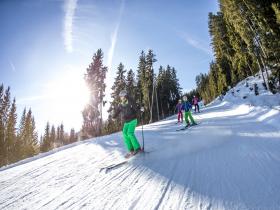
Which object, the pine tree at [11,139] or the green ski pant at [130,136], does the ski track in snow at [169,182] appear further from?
the pine tree at [11,139]

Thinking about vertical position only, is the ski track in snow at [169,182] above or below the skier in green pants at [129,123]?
below

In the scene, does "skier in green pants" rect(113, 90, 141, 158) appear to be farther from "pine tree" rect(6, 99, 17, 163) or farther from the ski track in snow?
"pine tree" rect(6, 99, 17, 163)

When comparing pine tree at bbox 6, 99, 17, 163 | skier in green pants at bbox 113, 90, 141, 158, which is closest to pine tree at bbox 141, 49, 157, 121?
pine tree at bbox 6, 99, 17, 163

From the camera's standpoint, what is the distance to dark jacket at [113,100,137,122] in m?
7.49

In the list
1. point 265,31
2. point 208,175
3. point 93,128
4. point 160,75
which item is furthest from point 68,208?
point 160,75

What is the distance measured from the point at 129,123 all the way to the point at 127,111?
44 cm

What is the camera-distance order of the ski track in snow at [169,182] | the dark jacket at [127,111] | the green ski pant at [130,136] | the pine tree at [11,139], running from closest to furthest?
the ski track in snow at [169,182] → the green ski pant at [130,136] → the dark jacket at [127,111] → the pine tree at [11,139]

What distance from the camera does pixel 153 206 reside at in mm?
3455

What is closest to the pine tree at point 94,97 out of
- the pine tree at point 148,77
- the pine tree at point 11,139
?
the pine tree at point 148,77

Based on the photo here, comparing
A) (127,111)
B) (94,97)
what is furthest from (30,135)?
(127,111)

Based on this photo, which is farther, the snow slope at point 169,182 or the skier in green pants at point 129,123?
the skier in green pants at point 129,123

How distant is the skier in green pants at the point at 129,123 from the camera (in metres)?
7.26

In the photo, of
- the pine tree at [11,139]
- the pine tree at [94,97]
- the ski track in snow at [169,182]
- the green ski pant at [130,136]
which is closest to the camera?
the ski track in snow at [169,182]

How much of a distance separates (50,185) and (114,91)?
45.5 metres
